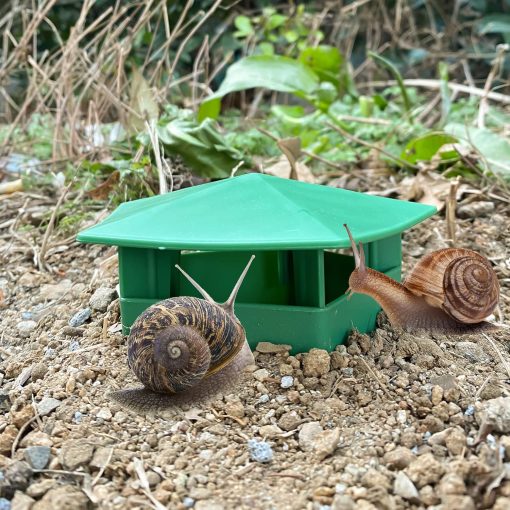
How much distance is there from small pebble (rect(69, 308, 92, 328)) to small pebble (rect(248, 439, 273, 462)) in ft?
2.81

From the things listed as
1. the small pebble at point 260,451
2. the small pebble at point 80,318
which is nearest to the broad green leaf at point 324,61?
the small pebble at point 80,318

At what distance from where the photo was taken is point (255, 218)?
2066 mm

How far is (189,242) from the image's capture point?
77.2 inches

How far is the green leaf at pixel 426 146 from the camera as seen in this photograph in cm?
356

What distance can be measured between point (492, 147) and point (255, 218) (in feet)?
5.96

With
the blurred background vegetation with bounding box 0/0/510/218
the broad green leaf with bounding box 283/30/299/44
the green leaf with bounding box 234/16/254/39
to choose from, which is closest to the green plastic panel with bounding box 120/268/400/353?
the blurred background vegetation with bounding box 0/0/510/218

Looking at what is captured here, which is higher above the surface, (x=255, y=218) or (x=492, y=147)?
(x=255, y=218)

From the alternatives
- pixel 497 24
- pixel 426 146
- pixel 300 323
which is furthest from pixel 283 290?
pixel 497 24

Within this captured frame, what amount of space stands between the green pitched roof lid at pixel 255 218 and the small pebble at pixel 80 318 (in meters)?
0.34

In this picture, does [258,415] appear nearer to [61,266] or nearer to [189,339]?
[189,339]

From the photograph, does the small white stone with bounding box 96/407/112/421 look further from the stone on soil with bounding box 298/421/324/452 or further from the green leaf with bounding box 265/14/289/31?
the green leaf with bounding box 265/14/289/31

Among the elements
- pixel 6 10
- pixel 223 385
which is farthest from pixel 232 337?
pixel 6 10

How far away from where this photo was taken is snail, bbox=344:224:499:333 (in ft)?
7.13

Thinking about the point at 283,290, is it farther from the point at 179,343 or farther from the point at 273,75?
the point at 273,75
